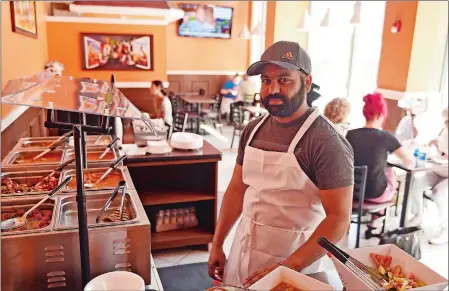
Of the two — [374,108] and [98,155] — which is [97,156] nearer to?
[98,155]

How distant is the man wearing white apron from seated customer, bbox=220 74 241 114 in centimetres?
867

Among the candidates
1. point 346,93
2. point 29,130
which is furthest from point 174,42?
point 29,130

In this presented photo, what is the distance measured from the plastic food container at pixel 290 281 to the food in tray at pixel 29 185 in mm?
1449

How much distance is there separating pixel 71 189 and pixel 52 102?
86 centimetres

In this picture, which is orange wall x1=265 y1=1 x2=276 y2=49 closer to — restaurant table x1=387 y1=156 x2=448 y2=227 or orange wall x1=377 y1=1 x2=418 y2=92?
orange wall x1=377 y1=1 x2=418 y2=92

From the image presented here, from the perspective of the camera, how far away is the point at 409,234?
312cm

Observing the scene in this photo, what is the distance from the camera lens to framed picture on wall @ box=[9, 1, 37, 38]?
3.47 metres

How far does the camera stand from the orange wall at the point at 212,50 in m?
11.0

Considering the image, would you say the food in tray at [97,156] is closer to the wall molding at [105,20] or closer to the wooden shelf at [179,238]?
the wooden shelf at [179,238]

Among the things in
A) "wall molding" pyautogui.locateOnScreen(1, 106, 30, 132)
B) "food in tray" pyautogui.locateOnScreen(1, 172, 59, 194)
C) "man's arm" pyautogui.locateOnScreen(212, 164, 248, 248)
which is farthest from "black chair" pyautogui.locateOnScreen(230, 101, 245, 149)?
"man's arm" pyautogui.locateOnScreen(212, 164, 248, 248)

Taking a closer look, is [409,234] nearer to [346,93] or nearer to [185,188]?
[185,188]

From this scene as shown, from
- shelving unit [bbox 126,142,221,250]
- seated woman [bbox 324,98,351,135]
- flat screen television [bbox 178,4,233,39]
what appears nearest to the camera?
shelving unit [bbox 126,142,221,250]

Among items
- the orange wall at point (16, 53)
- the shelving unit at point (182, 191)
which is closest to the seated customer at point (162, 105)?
the orange wall at point (16, 53)

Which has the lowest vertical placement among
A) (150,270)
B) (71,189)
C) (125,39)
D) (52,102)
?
(150,270)
